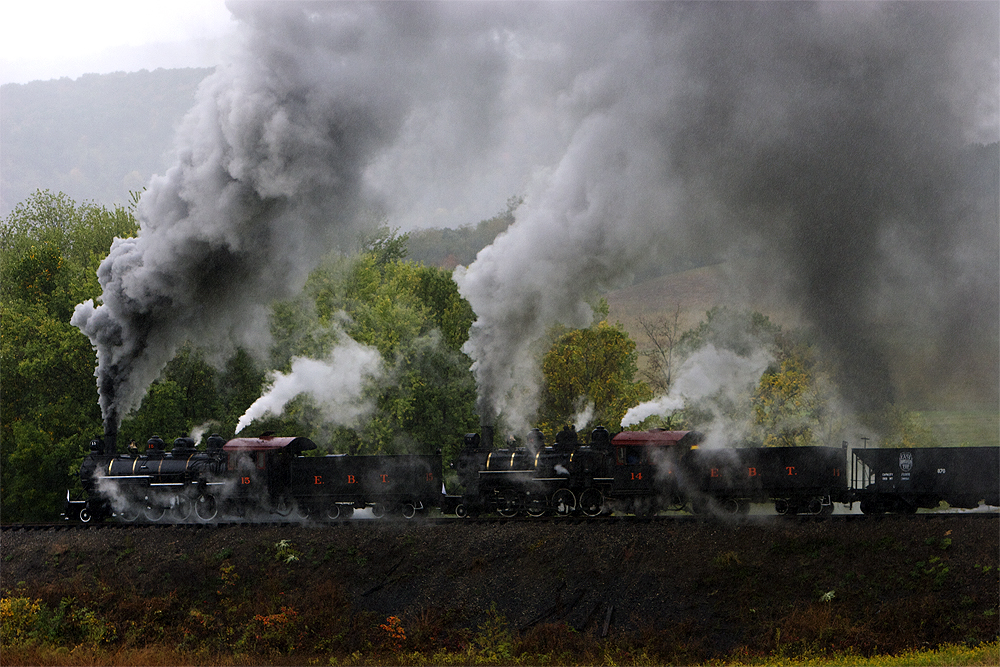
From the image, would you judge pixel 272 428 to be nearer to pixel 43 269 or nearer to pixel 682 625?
pixel 43 269

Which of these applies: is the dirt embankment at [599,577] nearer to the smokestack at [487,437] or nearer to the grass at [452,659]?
the grass at [452,659]

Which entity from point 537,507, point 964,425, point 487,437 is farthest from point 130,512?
point 964,425

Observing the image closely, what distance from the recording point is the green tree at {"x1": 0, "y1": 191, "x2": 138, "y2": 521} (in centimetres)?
3562

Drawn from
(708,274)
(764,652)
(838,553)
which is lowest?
(764,652)

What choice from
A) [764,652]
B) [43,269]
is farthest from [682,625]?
[43,269]

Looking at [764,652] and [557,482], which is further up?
[557,482]

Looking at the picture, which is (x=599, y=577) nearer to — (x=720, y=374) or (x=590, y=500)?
(x=590, y=500)

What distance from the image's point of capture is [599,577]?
66.6ft

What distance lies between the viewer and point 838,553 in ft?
66.7

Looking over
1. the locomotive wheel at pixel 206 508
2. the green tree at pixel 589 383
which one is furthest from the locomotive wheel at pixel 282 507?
the green tree at pixel 589 383

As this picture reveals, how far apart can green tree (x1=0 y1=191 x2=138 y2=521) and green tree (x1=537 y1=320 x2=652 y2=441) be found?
68.5 feet

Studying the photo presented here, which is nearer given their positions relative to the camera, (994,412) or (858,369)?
(858,369)

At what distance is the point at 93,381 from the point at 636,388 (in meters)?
25.3

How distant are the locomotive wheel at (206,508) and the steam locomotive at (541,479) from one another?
0.14 feet
